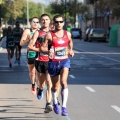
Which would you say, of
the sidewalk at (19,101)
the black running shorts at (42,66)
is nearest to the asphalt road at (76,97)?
the sidewalk at (19,101)

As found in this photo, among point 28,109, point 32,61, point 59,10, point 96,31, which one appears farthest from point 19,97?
point 59,10

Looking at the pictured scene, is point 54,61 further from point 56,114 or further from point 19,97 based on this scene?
point 19,97

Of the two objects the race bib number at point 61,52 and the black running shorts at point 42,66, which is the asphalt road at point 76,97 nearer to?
the black running shorts at point 42,66

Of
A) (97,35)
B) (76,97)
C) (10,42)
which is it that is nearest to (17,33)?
(10,42)

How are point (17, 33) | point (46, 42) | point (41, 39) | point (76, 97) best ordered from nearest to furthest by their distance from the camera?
point (46, 42) < point (41, 39) < point (76, 97) < point (17, 33)

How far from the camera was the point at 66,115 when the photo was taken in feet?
30.6

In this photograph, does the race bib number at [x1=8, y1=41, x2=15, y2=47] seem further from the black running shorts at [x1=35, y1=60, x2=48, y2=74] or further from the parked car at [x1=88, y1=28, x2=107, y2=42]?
the parked car at [x1=88, y1=28, x2=107, y2=42]

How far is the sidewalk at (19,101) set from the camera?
384 inches

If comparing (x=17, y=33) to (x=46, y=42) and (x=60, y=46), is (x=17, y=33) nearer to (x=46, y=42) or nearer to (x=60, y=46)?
(x=46, y=42)

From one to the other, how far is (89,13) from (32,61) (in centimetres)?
8235

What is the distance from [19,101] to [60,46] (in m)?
2.88

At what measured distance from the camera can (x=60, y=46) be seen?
9.35 m

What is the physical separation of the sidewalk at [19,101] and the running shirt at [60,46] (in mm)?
1182

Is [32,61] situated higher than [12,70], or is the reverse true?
[32,61]
